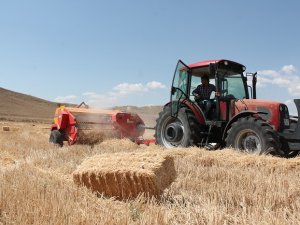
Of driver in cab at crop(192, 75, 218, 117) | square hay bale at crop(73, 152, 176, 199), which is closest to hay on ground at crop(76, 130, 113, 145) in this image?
driver in cab at crop(192, 75, 218, 117)

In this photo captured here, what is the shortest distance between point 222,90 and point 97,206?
6323mm

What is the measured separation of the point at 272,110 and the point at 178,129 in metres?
2.40

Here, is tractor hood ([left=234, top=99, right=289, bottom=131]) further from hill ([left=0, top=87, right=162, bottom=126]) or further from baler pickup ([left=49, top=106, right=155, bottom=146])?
hill ([left=0, top=87, right=162, bottom=126])

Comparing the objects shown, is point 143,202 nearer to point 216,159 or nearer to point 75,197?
point 75,197

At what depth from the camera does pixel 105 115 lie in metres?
13.5

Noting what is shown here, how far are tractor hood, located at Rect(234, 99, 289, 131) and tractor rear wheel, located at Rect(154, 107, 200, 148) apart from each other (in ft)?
4.15

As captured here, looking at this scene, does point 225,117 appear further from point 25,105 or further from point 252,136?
point 25,105

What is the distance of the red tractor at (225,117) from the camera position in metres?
8.47

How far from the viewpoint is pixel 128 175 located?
4320 millimetres

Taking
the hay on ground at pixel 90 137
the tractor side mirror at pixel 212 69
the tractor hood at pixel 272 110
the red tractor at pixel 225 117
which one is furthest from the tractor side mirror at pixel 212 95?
the hay on ground at pixel 90 137

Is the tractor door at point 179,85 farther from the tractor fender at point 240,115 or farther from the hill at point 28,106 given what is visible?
the hill at point 28,106

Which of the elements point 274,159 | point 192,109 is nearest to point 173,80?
point 192,109

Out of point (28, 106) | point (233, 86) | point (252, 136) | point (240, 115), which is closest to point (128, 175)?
point (252, 136)

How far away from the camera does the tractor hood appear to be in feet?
28.8
